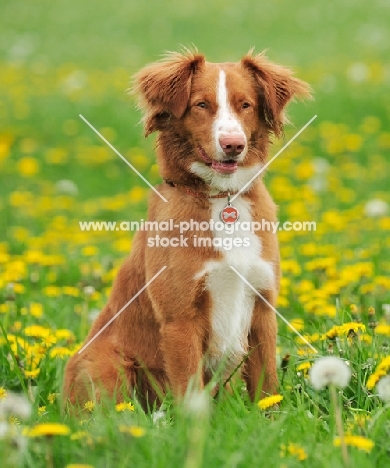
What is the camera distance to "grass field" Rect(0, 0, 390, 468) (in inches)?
103

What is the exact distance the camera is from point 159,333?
3.54 m

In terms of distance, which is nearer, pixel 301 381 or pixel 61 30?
pixel 301 381

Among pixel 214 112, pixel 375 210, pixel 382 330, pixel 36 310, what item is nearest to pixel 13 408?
pixel 214 112

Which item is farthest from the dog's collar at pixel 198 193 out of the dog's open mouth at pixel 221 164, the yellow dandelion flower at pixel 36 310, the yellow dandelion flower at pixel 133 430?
the yellow dandelion flower at pixel 36 310

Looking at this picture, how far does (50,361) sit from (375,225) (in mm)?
3133

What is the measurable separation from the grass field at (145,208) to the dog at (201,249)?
0.19 meters

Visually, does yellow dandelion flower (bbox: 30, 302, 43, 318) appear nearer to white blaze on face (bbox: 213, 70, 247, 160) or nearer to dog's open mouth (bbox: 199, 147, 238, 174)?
dog's open mouth (bbox: 199, 147, 238, 174)

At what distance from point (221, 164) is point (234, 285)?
48 centimetres

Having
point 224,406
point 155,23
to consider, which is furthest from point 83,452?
point 155,23

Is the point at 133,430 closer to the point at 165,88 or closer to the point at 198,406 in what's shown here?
the point at 198,406

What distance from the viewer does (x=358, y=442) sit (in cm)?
244

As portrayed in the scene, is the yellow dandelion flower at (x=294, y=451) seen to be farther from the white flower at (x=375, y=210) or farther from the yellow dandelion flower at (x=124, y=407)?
the white flower at (x=375, y=210)

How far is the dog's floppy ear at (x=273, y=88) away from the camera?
3.49 meters

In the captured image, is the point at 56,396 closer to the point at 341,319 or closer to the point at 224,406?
the point at 224,406
